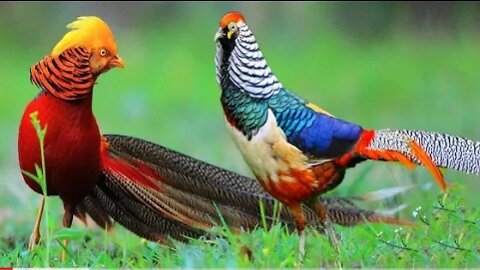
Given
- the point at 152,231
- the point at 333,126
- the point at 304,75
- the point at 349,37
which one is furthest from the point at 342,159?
the point at 349,37

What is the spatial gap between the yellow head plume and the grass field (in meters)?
0.67

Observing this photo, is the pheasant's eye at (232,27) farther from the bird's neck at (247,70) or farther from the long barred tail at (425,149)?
the long barred tail at (425,149)

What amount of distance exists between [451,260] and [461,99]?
158 inches

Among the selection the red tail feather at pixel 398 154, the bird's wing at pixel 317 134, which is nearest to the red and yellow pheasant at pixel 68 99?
the bird's wing at pixel 317 134

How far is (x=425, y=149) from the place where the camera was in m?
3.97

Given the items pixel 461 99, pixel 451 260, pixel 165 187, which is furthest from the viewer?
pixel 461 99

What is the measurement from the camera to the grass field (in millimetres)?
4027

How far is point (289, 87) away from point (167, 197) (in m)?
3.92

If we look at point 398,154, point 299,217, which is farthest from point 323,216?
point 398,154

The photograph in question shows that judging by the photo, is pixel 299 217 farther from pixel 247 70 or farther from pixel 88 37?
Result: pixel 88 37

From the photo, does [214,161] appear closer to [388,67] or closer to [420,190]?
[420,190]

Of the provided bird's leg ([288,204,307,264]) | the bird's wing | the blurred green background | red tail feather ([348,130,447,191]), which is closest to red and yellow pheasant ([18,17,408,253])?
bird's leg ([288,204,307,264])

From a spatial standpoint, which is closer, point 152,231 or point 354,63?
point 152,231

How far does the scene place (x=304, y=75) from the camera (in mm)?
8602
